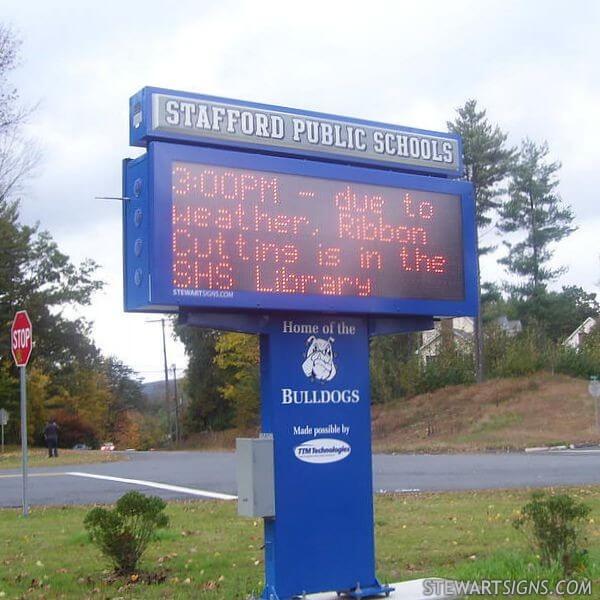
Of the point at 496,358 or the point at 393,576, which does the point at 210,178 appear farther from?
the point at 496,358

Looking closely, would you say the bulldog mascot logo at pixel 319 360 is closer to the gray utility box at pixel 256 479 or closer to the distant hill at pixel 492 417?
the gray utility box at pixel 256 479

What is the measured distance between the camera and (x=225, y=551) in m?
→ 10.1

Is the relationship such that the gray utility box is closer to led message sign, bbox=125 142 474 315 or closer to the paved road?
led message sign, bbox=125 142 474 315

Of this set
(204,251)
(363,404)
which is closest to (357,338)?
(363,404)

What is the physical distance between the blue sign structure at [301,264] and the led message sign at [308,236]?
0.01 metres

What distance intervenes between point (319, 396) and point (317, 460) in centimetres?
50

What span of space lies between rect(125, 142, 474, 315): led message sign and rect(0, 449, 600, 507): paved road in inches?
357

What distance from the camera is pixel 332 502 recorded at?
783cm

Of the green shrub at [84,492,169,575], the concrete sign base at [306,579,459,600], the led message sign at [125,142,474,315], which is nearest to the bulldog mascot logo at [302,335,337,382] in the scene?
the led message sign at [125,142,474,315]

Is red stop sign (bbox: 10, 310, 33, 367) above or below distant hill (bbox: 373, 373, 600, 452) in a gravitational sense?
above

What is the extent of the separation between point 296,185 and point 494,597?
339 centimetres

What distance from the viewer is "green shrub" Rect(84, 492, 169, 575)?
8.52m

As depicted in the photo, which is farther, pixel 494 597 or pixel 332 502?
pixel 332 502

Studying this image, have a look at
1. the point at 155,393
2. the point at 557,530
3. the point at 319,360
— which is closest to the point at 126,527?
the point at 319,360
